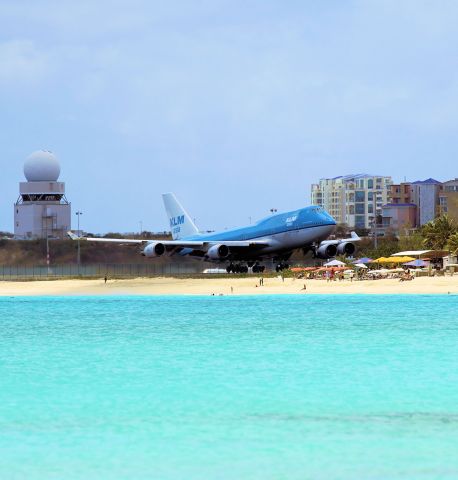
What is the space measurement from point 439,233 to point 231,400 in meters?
77.8

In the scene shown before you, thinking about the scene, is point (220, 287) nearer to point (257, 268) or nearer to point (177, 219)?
point (257, 268)

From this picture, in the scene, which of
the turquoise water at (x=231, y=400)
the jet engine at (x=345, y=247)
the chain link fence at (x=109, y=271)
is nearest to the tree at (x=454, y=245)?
the jet engine at (x=345, y=247)

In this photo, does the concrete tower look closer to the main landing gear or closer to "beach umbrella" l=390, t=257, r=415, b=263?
the main landing gear

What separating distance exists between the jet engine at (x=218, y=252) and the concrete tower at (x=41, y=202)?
3042 inches

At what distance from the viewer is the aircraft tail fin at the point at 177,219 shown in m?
103

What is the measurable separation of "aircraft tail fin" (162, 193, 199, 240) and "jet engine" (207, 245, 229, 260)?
15.1m

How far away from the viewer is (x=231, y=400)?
26.9m

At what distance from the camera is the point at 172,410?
25.5m

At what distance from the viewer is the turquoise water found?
19.8m

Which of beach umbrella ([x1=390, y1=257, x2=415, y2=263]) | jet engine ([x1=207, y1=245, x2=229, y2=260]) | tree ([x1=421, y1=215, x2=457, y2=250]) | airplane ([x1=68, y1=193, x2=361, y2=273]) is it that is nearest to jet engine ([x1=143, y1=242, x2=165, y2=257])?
Answer: airplane ([x1=68, y1=193, x2=361, y2=273])

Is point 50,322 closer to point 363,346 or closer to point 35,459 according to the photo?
point 363,346

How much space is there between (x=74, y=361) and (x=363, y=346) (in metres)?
10.5

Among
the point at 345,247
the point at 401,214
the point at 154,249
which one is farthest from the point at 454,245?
the point at 401,214

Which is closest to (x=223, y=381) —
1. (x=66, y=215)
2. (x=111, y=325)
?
(x=111, y=325)
